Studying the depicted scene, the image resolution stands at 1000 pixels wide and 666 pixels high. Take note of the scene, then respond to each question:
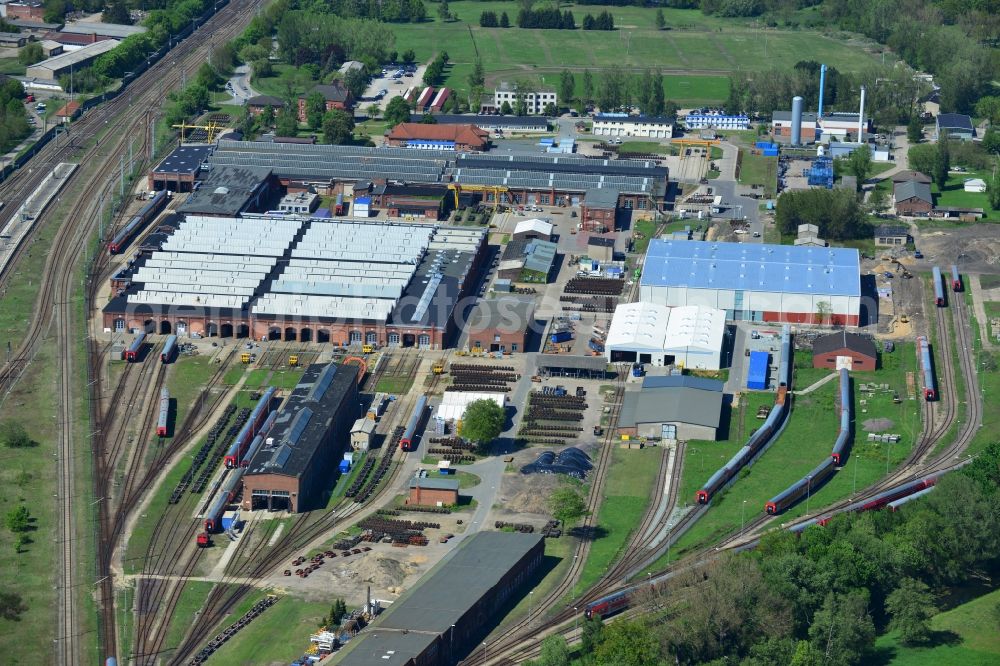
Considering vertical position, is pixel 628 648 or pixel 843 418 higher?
pixel 628 648

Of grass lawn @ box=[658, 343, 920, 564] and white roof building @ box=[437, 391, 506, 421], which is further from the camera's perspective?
white roof building @ box=[437, 391, 506, 421]

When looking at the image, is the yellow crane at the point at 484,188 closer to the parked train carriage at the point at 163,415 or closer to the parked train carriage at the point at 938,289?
the parked train carriage at the point at 938,289

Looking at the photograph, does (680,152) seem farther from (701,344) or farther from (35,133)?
(35,133)

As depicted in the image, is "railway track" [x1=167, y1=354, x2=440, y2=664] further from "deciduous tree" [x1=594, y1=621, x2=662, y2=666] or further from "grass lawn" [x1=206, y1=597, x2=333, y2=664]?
"deciduous tree" [x1=594, y1=621, x2=662, y2=666]

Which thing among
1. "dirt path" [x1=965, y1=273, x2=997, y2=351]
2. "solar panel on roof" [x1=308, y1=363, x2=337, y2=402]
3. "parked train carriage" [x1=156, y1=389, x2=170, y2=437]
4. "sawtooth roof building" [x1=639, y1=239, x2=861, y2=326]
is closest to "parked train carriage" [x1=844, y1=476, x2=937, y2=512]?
"dirt path" [x1=965, y1=273, x2=997, y2=351]

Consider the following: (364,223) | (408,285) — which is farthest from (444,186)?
(408,285)

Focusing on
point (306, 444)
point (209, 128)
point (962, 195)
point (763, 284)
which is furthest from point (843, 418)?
point (209, 128)

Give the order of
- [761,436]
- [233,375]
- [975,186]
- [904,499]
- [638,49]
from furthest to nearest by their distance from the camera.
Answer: [638,49], [975,186], [233,375], [761,436], [904,499]

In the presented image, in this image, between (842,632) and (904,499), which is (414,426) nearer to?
(904,499)
